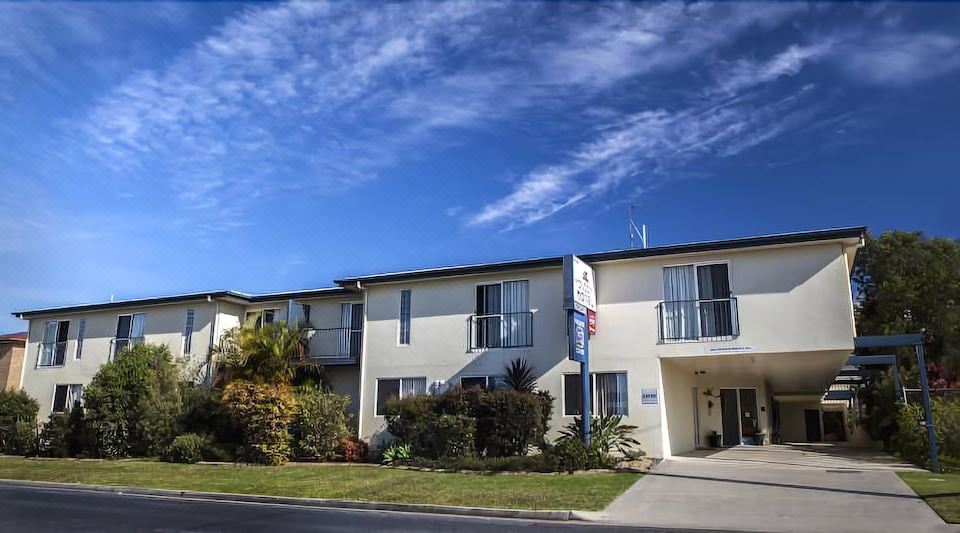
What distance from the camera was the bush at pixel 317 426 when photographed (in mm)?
21688

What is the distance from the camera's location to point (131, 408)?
24859mm

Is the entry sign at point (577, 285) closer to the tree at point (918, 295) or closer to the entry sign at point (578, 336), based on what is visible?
the entry sign at point (578, 336)

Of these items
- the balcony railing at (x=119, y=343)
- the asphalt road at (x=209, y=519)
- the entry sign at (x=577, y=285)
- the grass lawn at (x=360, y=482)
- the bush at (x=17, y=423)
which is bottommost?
the asphalt road at (x=209, y=519)

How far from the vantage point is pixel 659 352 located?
20.6 metres

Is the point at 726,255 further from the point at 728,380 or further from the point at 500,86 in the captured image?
the point at 500,86

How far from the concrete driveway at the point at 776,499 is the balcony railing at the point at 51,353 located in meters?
25.6

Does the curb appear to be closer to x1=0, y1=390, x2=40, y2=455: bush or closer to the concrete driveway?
the concrete driveway

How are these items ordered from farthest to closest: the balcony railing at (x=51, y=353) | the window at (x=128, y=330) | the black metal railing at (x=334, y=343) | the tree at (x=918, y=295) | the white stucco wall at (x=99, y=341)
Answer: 1. the tree at (x=918, y=295)
2. the balcony railing at (x=51, y=353)
3. the window at (x=128, y=330)
4. the white stucco wall at (x=99, y=341)
5. the black metal railing at (x=334, y=343)

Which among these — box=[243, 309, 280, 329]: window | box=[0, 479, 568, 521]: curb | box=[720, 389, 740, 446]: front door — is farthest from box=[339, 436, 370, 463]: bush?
box=[720, 389, 740, 446]: front door

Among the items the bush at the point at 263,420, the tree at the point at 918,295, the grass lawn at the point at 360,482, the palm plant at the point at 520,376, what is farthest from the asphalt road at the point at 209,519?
the tree at the point at 918,295

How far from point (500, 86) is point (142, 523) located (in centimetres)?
934

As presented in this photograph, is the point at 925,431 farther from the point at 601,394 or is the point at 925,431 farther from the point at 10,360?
the point at 10,360

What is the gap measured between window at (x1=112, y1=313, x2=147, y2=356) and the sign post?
62.3ft

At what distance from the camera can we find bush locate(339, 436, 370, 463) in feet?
72.6
